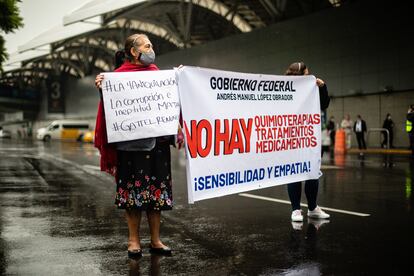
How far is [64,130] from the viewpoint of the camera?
56.2 m

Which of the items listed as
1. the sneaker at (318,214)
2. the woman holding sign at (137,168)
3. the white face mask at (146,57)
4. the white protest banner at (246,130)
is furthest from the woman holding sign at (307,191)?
the white face mask at (146,57)

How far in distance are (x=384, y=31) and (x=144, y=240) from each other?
23.9m

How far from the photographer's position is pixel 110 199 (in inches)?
340

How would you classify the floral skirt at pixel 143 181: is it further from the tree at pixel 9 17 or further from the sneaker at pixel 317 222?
the tree at pixel 9 17

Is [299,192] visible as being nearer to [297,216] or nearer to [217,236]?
[297,216]

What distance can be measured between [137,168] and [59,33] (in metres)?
43.2

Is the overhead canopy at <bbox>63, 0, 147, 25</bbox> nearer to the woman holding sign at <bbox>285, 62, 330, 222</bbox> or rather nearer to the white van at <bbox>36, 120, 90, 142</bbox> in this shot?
the white van at <bbox>36, 120, 90, 142</bbox>

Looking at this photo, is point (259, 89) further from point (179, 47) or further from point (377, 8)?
point (179, 47)

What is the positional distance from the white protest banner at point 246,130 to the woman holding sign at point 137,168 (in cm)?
36

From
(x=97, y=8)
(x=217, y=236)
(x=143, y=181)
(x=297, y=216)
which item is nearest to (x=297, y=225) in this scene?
(x=297, y=216)

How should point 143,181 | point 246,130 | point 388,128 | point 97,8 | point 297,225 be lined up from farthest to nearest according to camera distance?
1. point 97,8
2. point 388,128
3. point 297,225
4. point 246,130
5. point 143,181

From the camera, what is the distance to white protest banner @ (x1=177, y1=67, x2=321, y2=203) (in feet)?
17.0

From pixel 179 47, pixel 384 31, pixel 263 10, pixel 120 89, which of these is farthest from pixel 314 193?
pixel 179 47

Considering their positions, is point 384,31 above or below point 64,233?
above
